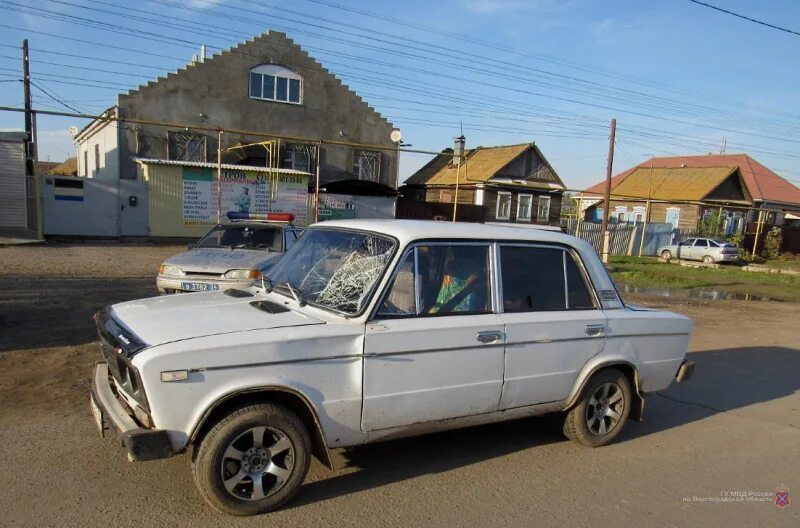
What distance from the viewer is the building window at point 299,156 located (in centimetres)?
2711

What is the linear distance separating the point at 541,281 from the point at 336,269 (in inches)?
62.7

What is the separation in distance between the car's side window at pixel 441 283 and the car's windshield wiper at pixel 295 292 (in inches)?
A: 22.0

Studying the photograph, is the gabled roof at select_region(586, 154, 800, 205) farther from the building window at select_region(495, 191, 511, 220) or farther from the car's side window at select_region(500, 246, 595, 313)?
the car's side window at select_region(500, 246, 595, 313)

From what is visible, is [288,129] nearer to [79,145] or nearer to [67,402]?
[79,145]

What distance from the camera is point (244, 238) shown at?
9359 millimetres

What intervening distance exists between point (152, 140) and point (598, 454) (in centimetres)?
2443

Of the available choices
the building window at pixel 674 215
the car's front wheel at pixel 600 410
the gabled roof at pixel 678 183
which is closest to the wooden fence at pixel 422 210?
the gabled roof at pixel 678 183

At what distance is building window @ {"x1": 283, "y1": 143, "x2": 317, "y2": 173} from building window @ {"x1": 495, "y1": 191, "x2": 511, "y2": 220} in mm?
11046

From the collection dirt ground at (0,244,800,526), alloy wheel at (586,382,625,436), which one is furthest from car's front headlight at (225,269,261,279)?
alloy wheel at (586,382,625,436)

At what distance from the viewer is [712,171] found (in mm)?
38156

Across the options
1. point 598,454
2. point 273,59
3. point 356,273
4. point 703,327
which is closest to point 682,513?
point 598,454

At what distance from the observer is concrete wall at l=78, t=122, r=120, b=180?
79.1 feet

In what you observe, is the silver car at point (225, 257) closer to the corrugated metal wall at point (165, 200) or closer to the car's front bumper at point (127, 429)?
the car's front bumper at point (127, 429)

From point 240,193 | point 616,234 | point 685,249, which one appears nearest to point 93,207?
point 240,193
